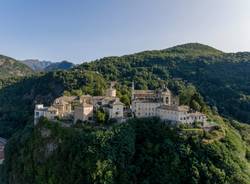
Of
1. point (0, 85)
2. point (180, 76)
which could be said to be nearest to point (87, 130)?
point (180, 76)

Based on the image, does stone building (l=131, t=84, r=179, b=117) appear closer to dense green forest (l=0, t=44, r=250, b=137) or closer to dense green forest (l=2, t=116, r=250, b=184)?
dense green forest (l=2, t=116, r=250, b=184)

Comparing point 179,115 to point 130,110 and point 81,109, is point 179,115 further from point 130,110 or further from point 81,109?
point 81,109

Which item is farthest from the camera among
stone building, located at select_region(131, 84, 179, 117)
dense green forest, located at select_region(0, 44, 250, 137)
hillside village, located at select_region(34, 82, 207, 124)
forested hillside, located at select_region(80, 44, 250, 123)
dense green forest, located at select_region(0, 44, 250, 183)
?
forested hillside, located at select_region(80, 44, 250, 123)

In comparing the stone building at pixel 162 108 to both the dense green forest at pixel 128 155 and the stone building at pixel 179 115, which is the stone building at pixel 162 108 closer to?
the stone building at pixel 179 115

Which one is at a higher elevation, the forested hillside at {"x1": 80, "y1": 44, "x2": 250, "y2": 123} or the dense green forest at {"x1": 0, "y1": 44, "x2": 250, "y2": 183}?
the forested hillside at {"x1": 80, "y1": 44, "x2": 250, "y2": 123}

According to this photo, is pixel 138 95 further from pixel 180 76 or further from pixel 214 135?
pixel 180 76

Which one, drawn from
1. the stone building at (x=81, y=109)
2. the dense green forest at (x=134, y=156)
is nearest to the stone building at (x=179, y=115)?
the dense green forest at (x=134, y=156)

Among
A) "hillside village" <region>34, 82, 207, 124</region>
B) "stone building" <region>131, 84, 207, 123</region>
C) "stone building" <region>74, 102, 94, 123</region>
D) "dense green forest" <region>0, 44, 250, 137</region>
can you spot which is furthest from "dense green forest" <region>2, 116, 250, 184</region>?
"dense green forest" <region>0, 44, 250, 137</region>
